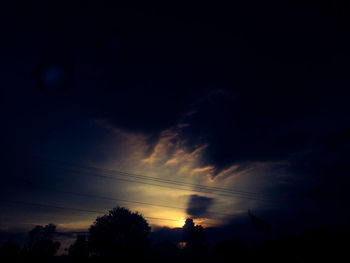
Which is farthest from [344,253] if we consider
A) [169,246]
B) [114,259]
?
[169,246]

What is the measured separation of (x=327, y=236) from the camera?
2867 cm

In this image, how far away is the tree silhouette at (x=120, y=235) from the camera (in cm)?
5156

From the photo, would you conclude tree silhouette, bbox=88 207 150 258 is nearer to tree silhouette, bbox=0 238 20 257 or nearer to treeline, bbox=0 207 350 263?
treeline, bbox=0 207 350 263

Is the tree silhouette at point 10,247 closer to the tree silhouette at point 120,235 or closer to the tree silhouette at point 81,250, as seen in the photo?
the tree silhouette at point 81,250

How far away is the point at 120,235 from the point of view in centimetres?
5619

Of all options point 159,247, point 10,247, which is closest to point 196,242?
point 159,247

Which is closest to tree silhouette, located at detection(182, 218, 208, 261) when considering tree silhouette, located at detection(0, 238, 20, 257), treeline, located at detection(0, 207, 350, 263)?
treeline, located at detection(0, 207, 350, 263)

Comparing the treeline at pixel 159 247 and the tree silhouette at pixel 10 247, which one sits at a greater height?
the treeline at pixel 159 247

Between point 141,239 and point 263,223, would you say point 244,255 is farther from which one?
point 141,239

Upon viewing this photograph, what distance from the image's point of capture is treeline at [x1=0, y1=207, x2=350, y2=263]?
86.6 ft

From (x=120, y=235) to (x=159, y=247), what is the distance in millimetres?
19909

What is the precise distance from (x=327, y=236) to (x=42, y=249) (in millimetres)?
A: 90166

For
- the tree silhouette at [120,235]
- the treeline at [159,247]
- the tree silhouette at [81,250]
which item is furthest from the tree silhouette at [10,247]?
the tree silhouette at [120,235]

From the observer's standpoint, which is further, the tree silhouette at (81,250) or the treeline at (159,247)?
the tree silhouette at (81,250)
